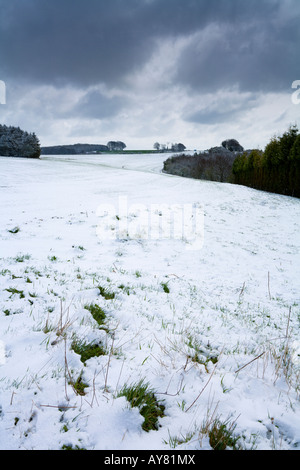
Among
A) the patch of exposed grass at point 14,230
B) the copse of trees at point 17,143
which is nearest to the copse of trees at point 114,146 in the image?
the copse of trees at point 17,143

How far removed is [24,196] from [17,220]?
19.7 feet

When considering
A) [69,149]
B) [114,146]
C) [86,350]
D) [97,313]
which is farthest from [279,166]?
[114,146]

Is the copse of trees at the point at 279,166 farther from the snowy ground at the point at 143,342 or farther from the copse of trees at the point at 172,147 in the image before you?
the copse of trees at the point at 172,147

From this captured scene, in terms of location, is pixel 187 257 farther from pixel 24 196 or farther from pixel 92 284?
pixel 24 196

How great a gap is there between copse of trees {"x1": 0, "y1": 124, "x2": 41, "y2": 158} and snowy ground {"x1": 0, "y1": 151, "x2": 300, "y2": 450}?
117 ft

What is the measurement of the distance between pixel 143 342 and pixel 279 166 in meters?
28.7

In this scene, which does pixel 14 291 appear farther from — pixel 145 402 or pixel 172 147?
pixel 172 147

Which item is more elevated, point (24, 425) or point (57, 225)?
point (57, 225)

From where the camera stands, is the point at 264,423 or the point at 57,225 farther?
the point at 57,225

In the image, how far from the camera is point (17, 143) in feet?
116

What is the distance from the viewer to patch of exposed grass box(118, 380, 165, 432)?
180 cm

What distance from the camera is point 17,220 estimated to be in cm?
835
